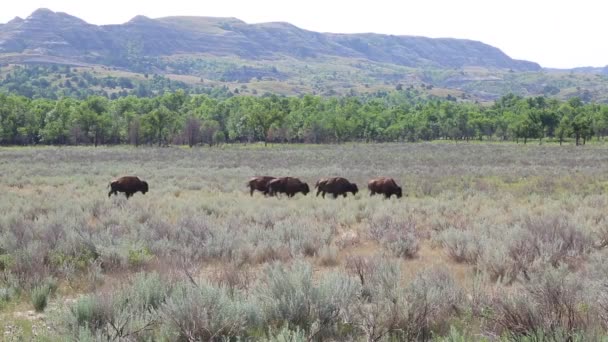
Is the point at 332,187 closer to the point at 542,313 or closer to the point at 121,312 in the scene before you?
the point at 121,312

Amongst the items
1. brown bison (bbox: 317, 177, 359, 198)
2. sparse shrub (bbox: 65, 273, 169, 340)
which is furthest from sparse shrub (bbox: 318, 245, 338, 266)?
brown bison (bbox: 317, 177, 359, 198)

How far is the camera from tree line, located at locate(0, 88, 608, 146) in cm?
8550

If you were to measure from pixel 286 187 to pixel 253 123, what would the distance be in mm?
67420

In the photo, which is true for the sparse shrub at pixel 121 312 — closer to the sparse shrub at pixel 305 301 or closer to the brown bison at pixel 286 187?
the sparse shrub at pixel 305 301

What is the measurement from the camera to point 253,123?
3433 inches

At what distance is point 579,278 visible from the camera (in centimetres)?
713

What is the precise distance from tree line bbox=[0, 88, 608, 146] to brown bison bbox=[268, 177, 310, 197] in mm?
64617

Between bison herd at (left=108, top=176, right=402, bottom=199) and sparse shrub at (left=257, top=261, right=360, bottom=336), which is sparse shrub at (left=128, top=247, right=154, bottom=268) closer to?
sparse shrub at (left=257, top=261, right=360, bottom=336)

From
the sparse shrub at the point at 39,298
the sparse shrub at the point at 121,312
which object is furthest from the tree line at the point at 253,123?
the sparse shrub at the point at 121,312

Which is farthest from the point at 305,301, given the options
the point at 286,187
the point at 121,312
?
the point at 286,187

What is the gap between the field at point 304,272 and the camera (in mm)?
5309

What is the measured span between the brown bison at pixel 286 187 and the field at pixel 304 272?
10.5ft

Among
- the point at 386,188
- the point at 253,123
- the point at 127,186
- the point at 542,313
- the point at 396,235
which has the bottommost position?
the point at 253,123

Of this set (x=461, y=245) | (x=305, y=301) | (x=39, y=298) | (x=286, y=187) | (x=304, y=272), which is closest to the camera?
(x=305, y=301)
